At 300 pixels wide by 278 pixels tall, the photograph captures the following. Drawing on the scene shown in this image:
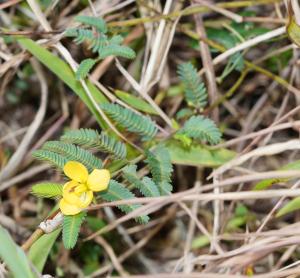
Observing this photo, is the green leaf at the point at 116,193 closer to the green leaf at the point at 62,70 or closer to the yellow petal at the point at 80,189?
the yellow petal at the point at 80,189

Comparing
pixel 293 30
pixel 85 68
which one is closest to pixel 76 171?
pixel 85 68

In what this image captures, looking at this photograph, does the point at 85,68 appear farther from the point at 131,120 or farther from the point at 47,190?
the point at 47,190

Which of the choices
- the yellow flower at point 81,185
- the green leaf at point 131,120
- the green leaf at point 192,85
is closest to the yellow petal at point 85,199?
the yellow flower at point 81,185

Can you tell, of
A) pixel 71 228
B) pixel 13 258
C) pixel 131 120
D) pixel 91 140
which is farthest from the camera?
pixel 131 120

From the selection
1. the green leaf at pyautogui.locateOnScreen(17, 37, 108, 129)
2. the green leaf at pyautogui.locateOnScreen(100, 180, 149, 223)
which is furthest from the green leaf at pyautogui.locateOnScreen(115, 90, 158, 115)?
the green leaf at pyautogui.locateOnScreen(100, 180, 149, 223)

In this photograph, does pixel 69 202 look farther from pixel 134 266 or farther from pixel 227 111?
pixel 227 111

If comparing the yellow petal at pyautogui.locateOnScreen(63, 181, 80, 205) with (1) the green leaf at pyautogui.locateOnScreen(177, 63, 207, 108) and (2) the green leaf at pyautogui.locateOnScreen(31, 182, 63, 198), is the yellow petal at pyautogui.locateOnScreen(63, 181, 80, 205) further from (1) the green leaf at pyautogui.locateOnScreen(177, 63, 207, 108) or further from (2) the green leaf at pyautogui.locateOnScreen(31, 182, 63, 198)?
(1) the green leaf at pyautogui.locateOnScreen(177, 63, 207, 108)

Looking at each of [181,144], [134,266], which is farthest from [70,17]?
[134,266]
